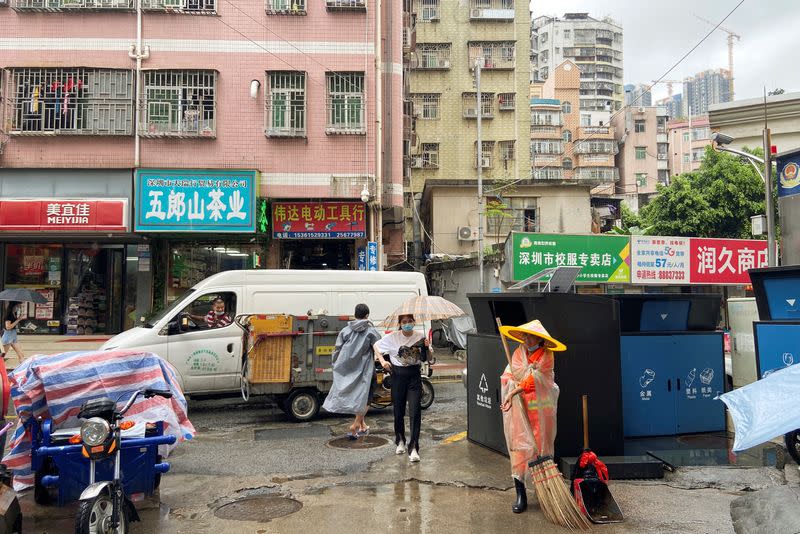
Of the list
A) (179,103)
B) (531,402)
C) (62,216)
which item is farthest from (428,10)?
(531,402)

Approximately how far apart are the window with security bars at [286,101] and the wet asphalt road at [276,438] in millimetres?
8584

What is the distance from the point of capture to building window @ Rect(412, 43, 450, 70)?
118 ft

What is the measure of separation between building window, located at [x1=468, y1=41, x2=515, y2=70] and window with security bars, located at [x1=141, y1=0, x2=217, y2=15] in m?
21.7

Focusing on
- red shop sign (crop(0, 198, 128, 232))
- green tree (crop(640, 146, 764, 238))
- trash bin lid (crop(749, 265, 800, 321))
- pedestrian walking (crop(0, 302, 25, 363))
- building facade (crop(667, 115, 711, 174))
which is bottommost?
pedestrian walking (crop(0, 302, 25, 363))

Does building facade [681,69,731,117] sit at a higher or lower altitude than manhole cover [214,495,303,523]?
higher

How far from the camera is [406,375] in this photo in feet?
22.8

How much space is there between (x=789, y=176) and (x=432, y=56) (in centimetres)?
2705

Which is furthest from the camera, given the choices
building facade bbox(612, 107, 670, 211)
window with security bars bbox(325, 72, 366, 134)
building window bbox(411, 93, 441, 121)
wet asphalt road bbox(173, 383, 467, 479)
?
building facade bbox(612, 107, 670, 211)

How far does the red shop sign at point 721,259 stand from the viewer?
19891 mm

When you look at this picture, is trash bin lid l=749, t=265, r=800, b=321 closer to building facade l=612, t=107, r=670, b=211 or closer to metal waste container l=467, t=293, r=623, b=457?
metal waste container l=467, t=293, r=623, b=457

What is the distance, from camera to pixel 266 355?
900 centimetres

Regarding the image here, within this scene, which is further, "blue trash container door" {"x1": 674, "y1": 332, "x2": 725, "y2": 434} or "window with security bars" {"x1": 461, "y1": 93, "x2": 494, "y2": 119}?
"window with security bars" {"x1": 461, "y1": 93, "x2": 494, "y2": 119}

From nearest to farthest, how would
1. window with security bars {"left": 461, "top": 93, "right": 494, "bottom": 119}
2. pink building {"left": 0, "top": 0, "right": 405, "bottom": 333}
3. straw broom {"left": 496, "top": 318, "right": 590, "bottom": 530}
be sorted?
1. straw broom {"left": 496, "top": 318, "right": 590, "bottom": 530}
2. pink building {"left": 0, "top": 0, "right": 405, "bottom": 333}
3. window with security bars {"left": 461, "top": 93, "right": 494, "bottom": 119}

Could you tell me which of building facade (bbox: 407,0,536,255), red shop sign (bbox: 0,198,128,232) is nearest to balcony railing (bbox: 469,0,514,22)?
building facade (bbox: 407,0,536,255)
